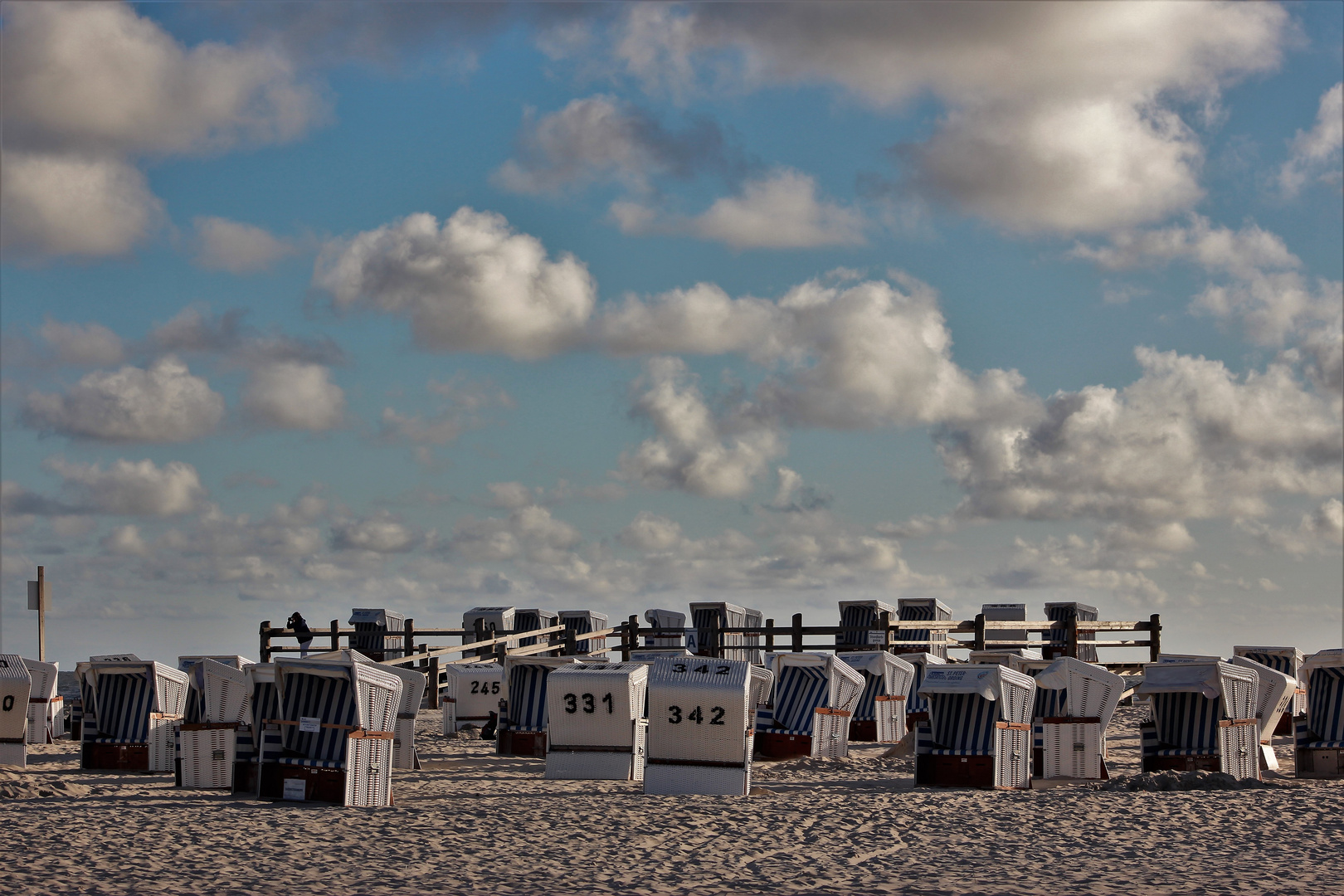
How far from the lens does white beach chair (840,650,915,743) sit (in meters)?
25.2

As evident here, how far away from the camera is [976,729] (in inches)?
690

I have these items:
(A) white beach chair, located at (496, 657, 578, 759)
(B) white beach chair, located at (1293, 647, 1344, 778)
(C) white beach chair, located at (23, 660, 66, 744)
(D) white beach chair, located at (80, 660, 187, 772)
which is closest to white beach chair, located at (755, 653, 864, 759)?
(A) white beach chair, located at (496, 657, 578, 759)

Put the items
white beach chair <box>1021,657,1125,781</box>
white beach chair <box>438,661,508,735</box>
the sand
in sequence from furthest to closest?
1. white beach chair <box>438,661,508,735</box>
2. white beach chair <box>1021,657,1125,781</box>
3. the sand

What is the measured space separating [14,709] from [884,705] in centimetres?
1459

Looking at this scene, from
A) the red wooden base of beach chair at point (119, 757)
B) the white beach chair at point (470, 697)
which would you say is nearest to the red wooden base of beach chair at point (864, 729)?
the white beach chair at point (470, 697)

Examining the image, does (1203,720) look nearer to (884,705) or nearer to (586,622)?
(884,705)

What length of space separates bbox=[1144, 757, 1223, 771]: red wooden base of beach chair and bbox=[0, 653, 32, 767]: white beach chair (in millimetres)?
16312

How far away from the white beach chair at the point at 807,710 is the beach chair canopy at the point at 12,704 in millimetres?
Answer: 11296

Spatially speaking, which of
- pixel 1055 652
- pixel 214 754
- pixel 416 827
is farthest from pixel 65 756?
pixel 1055 652

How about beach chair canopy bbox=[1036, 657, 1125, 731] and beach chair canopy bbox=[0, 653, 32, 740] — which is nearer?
beach chair canopy bbox=[1036, 657, 1125, 731]

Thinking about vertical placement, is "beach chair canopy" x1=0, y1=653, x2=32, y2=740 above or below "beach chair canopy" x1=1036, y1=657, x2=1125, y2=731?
below

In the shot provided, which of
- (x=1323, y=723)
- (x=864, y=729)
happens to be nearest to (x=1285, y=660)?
(x=1323, y=723)

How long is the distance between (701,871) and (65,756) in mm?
15332

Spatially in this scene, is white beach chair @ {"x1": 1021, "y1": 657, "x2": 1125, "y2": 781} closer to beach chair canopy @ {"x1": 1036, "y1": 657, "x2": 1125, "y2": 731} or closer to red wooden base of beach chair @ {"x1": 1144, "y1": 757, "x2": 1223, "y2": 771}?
beach chair canopy @ {"x1": 1036, "y1": 657, "x2": 1125, "y2": 731}
